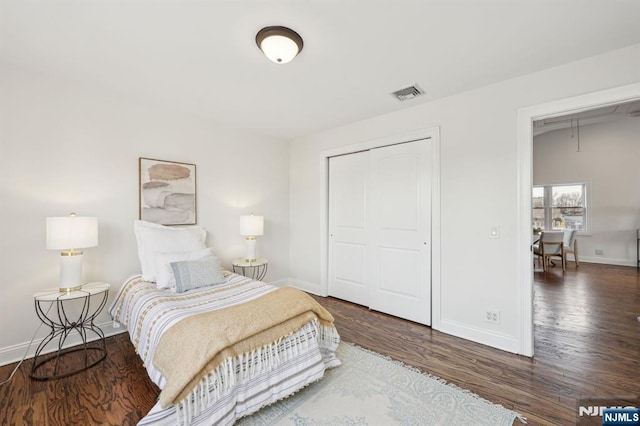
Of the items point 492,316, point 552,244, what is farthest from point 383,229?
point 552,244

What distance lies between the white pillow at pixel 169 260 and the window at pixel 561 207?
8483 mm

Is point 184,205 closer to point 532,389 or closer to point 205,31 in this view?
point 205,31

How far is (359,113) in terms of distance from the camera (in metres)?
3.38

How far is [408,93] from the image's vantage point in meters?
2.78

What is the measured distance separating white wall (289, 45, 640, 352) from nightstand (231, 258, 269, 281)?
2.29 meters

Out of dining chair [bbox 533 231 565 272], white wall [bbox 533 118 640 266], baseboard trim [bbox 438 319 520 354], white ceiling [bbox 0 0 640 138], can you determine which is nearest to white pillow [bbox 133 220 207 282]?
white ceiling [bbox 0 0 640 138]

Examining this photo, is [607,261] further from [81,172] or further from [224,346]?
[81,172]

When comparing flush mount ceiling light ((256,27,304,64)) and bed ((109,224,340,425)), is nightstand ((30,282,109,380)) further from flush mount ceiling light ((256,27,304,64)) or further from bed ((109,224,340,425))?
flush mount ceiling light ((256,27,304,64))

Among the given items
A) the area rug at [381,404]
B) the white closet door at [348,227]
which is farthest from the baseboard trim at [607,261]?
the area rug at [381,404]

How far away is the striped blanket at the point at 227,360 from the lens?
145 centimetres

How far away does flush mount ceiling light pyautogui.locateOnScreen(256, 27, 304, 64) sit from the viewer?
70.9 inches

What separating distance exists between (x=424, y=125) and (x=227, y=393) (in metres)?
3.05

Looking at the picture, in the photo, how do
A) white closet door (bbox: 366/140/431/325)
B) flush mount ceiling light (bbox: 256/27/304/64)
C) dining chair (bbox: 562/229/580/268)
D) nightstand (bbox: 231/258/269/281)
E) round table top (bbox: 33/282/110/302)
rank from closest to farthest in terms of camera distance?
flush mount ceiling light (bbox: 256/27/304/64)
round table top (bbox: 33/282/110/302)
white closet door (bbox: 366/140/431/325)
nightstand (bbox: 231/258/269/281)
dining chair (bbox: 562/229/580/268)

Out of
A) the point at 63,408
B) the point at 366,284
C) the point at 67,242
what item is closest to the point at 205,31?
the point at 67,242
